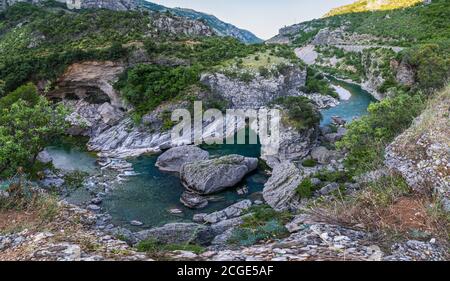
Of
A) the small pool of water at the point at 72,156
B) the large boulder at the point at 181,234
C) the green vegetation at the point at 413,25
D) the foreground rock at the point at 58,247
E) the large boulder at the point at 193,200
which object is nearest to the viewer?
the foreground rock at the point at 58,247

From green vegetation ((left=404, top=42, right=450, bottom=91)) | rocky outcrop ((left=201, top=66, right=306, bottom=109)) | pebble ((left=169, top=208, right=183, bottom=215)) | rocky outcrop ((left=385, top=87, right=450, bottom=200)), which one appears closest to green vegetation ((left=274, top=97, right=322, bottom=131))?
rocky outcrop ((left=201, top=66, right=306, bottom=109))

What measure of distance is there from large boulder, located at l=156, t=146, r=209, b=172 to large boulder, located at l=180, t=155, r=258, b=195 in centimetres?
312

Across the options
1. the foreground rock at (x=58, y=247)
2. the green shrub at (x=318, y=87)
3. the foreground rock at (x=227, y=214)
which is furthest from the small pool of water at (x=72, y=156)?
the green shrub at (x=318, y=87)

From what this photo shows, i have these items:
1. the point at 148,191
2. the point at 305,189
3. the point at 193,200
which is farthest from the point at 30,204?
the point at 148,191

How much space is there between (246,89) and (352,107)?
15.1 metres

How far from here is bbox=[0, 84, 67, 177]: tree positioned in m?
15.7

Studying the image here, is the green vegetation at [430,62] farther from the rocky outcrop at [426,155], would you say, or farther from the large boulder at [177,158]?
the rocky outcrop at [426,155]

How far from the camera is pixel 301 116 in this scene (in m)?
35.3

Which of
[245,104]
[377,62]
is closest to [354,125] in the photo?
[245,104]

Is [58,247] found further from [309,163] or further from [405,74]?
[405,74]

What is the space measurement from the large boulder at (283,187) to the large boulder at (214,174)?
298 cm

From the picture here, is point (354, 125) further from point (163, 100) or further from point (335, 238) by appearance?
point (163, 100)

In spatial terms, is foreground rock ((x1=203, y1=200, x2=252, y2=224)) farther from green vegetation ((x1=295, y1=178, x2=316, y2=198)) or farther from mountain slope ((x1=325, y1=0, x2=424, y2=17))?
mountain slope ((x1=325, y1=0, x2=424, y2=17))

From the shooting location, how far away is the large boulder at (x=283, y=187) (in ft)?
75.2
